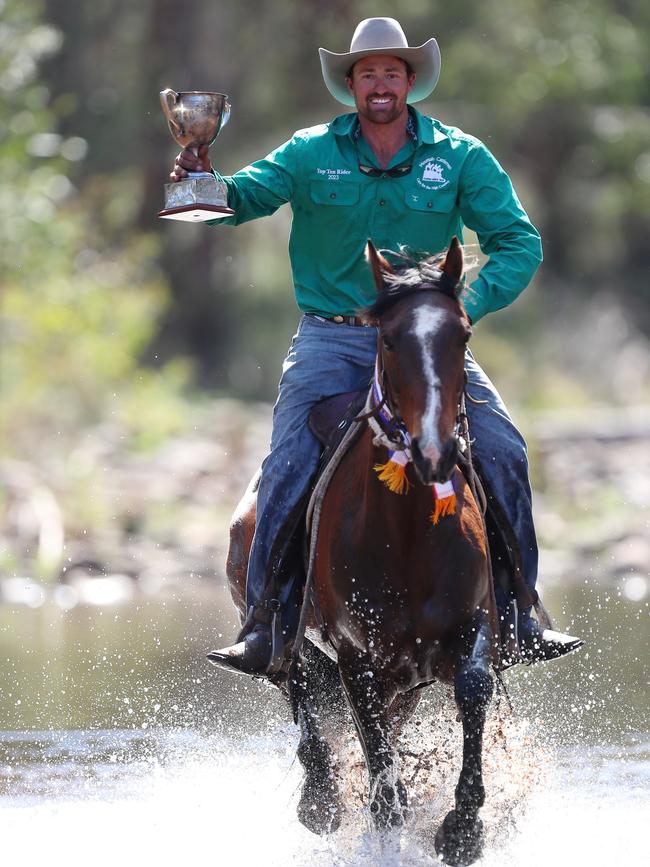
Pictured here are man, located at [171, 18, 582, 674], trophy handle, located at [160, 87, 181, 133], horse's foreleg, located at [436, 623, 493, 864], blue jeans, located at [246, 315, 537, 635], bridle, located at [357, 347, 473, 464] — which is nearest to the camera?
bridle, located at [357, 347, 473, 464]

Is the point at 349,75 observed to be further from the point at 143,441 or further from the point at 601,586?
the point at 143,441

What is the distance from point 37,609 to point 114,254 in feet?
50.7

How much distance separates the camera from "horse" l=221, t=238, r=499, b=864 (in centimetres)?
650

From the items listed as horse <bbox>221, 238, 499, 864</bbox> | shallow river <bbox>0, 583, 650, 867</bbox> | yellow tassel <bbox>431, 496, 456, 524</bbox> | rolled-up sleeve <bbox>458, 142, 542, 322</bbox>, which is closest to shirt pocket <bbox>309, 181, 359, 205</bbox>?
rolled-up sleeve <bbox>458, 142, 542, 322</bbox>

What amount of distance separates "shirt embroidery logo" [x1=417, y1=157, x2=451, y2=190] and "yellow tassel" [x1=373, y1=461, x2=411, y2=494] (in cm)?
156

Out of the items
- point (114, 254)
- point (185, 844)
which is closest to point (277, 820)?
point (185, 844)

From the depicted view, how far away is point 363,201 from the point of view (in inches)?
316

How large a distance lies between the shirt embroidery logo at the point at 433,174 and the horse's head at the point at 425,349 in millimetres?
1074

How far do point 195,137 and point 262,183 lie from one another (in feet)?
2.38

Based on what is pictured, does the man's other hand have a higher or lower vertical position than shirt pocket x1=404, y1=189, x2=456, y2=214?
higher

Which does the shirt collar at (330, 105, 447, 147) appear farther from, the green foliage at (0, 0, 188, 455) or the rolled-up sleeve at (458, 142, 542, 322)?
the green foliage at (0, 0, 188, 455)

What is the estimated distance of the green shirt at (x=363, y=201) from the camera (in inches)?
313

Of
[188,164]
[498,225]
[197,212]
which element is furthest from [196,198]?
[498,225]

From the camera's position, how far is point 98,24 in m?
39.2
